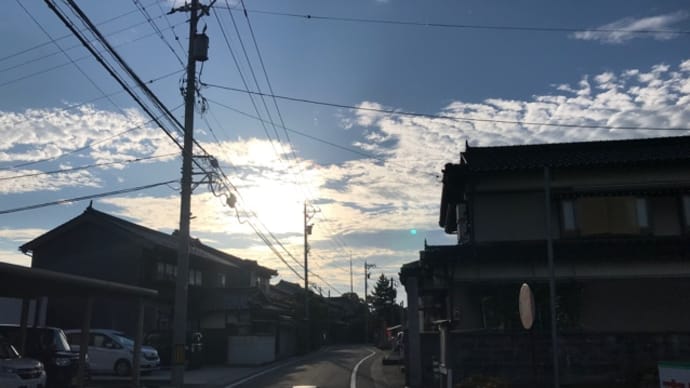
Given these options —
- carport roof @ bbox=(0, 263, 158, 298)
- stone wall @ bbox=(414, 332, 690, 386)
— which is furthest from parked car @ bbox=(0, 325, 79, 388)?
stone wall @ bbox=(414, 332, 690, 386)

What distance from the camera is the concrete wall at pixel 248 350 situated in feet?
108

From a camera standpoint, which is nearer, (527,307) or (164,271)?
(527,307)

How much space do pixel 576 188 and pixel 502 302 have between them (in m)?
4.85

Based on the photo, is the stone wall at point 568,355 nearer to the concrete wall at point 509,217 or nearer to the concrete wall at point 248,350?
the concrete wall at point 509,217

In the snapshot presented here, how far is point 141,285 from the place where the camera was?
33.2 meters

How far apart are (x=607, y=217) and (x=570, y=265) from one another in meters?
2.82

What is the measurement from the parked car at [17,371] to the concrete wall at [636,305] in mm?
14491

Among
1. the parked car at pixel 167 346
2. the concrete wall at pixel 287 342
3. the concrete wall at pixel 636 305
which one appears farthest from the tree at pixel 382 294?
the concrete wall at pixel 636 305

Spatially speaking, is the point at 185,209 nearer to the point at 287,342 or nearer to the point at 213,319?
the point at 213,319

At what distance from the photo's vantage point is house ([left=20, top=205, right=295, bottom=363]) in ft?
108

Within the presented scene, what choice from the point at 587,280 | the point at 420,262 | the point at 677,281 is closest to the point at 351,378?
the point at 420,262

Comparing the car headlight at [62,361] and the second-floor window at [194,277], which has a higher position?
the second-floor window at [194,277]

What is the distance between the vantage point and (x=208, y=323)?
Result: 118 feet

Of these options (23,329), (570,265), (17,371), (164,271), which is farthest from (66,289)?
(164,271)
